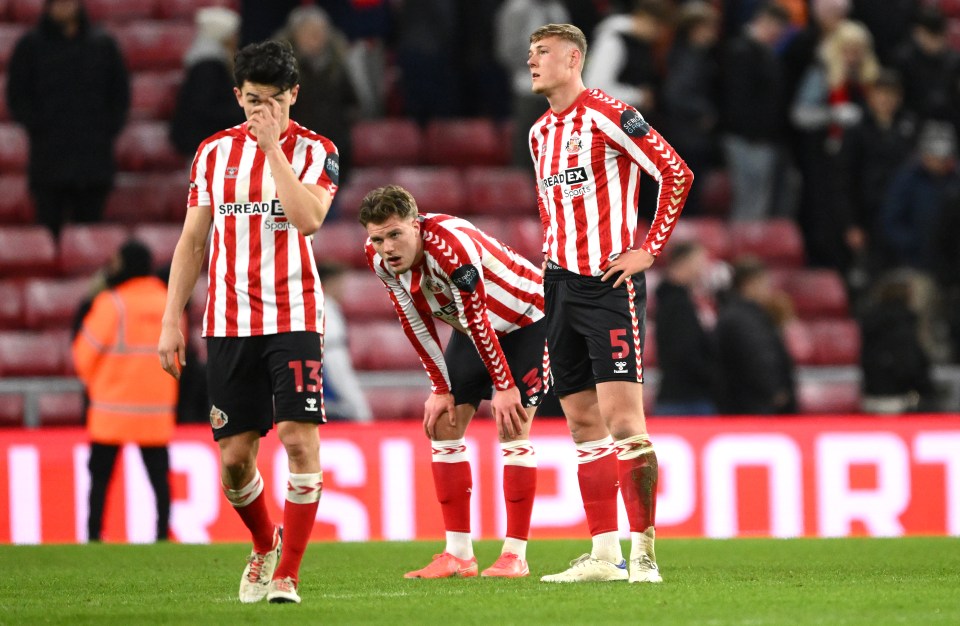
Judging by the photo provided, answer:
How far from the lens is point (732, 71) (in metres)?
13.5

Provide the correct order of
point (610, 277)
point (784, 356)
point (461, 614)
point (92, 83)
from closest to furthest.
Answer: point (461, 614)
point (610, 277)
point (784, 356)
point (92, 83)

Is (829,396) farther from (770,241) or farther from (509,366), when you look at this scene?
(509,366)

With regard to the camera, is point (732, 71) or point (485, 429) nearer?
point (485, 429)

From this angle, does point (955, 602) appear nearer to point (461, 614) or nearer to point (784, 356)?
point (461, 614)

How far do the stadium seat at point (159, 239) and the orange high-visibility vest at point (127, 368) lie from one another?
9.99 ft

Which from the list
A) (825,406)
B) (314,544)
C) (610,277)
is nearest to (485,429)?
(314,544)

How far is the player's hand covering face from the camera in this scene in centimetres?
647

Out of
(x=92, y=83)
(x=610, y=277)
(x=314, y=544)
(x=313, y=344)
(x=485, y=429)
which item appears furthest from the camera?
(x=92, y=83)

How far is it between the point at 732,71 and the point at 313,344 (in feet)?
26.8

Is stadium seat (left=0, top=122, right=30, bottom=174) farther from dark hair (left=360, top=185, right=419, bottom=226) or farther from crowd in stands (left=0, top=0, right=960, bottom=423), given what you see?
dark hair (left=360, top=185, right=419, bottom=226)

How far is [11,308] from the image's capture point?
13.1m

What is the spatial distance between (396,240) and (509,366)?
0.92 m

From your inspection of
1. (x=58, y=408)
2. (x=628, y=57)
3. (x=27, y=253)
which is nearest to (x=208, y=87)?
(x=27, y=253)

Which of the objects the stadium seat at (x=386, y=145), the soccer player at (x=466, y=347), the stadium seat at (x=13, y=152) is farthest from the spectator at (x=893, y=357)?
the stadium seat at (x=13, y=152)
